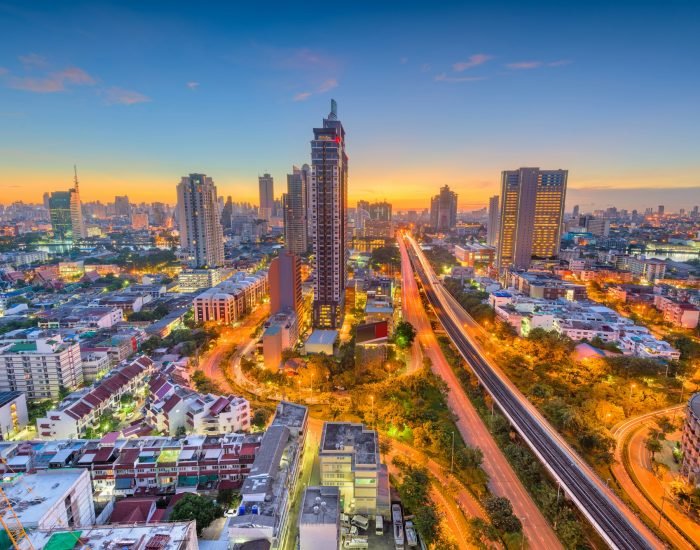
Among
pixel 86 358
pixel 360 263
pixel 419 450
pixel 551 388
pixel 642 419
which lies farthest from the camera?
pixel 360 263

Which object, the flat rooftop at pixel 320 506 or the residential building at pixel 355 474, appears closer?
the flat rooftop at pixel 320 506

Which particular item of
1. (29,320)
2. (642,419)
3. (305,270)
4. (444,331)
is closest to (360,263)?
(305,270)

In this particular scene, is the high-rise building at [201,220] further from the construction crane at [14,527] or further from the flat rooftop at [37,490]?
the construction crane at [14,527]

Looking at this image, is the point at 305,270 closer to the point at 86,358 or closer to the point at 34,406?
the point at 86,358

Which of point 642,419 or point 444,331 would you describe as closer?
point 642,419

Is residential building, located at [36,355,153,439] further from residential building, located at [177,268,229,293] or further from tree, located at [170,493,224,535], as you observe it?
residential building, located at [177,268,229,293]

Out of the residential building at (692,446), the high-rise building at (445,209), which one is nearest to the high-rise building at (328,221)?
the residential building at (692,446)

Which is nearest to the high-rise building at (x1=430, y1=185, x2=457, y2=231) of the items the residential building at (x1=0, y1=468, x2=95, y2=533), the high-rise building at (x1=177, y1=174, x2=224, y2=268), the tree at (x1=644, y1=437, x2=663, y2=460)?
the high-rise building at (x1=177, y1=174, x2=224, y2=268)
